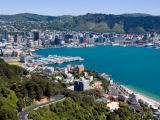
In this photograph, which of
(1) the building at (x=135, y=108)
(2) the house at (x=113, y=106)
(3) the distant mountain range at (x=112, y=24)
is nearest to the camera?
(2) the house at (x=113, y=106)

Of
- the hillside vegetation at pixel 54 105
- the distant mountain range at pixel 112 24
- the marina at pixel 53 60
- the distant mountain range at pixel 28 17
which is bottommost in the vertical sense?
the marina at pixel 53 60

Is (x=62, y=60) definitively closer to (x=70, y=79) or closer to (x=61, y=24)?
(x=70, y=79)

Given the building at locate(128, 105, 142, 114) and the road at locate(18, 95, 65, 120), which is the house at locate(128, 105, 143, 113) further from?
the road at locate(18, 95, 65, 120)

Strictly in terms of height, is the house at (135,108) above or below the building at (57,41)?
below

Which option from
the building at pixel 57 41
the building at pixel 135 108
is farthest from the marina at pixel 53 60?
the building at pixel 135 108

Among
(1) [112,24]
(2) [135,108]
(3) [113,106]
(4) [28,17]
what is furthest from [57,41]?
(4) [28,17]

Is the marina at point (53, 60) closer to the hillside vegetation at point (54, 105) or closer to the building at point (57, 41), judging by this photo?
the building at point (57, 41)

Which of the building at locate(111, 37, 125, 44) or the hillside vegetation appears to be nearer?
the hillside vegetation

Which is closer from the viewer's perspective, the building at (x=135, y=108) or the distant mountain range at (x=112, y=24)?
the building at (x=135, y=108)

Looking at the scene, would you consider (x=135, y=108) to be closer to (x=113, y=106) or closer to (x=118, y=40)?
(x=113, y=106)

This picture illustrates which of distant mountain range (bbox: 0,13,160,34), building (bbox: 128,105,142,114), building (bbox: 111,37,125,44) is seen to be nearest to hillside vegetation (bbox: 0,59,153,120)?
building (bbox: 128,105,142,114)

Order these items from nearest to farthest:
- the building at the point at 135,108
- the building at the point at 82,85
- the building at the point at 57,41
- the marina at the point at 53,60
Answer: the building at the point at 135,108 < the building at the point at 82,85 < the marina at the point at 53,60 < the building at the point at 57,41
